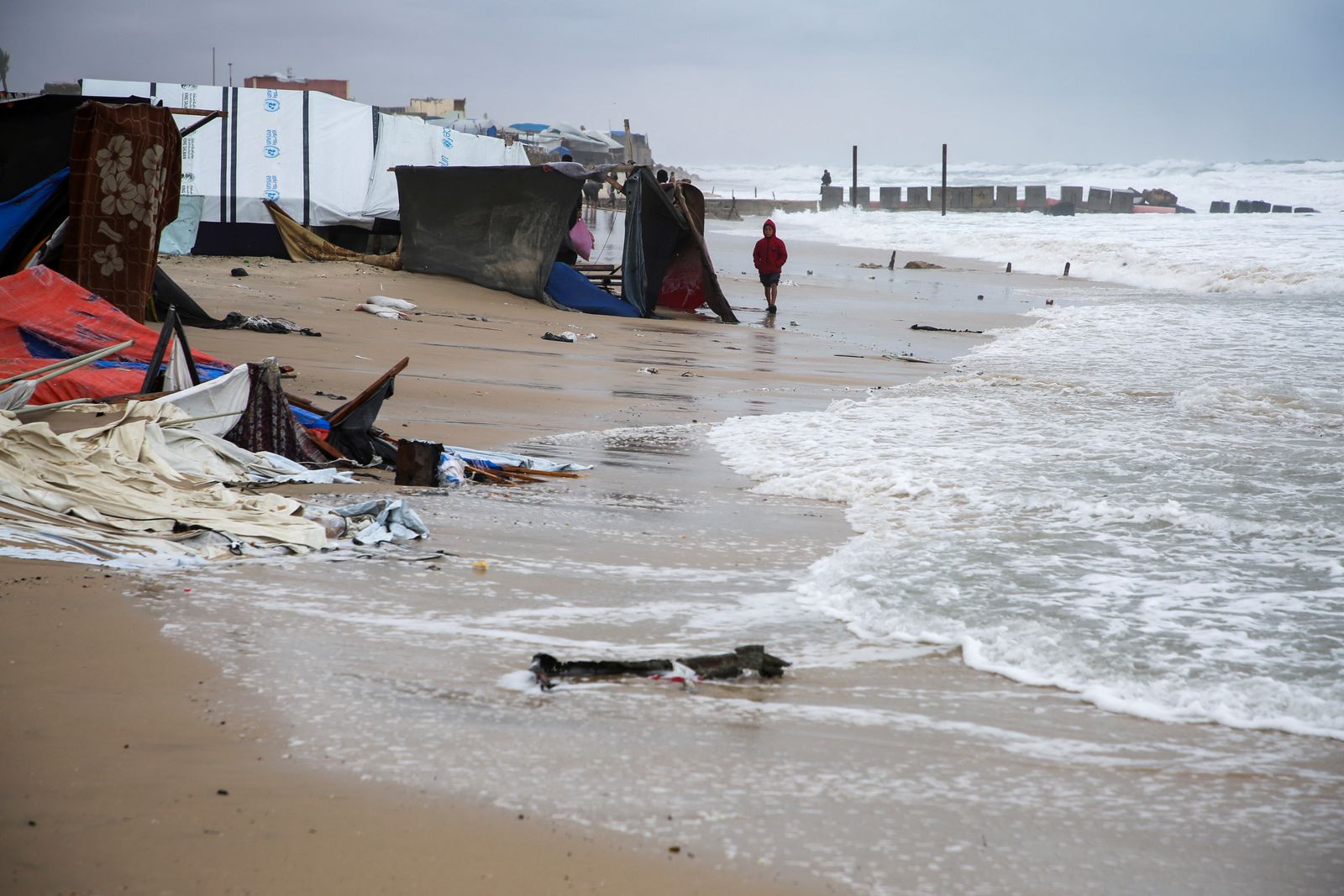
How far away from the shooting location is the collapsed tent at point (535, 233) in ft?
49.1

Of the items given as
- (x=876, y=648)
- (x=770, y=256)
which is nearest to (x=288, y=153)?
(x=770, y=256)

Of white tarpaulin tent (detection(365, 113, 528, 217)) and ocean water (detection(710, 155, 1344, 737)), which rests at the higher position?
white tarpaulin tent (detection(365, 113, 528, 217))

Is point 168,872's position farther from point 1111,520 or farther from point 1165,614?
point 1111,520

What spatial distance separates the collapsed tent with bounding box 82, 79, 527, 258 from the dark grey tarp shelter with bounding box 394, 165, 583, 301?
202 centimetres

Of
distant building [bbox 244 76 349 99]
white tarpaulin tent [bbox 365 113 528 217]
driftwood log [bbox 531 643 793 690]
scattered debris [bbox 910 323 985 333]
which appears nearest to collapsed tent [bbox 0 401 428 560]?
driftwood log [bbox 531 643 793 690]

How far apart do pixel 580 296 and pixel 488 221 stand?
5.62 ft

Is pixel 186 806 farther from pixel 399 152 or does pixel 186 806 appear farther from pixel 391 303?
pixel 399 152

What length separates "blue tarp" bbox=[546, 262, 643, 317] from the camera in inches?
603

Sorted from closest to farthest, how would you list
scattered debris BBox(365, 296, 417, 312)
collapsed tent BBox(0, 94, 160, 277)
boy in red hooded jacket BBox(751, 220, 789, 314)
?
collapsed tent BBox(0, 94, 160, 277) → scattered debris BBox(365, 296, 417, 312) → boy in red hooded jacket BBox(751, 220, 789, 314)

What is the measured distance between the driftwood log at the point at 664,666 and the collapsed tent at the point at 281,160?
14774 mm

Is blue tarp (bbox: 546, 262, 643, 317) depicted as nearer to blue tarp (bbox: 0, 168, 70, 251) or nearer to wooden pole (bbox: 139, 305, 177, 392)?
blue tarp (bbox: 0, 168, 70, 251)

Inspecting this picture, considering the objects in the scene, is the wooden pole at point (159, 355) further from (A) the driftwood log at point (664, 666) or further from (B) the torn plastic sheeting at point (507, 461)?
(A) the driftwood log at point (664, 666)

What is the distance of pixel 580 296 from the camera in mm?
15414

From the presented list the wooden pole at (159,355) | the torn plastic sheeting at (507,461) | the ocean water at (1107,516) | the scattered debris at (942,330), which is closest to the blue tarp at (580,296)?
the scattered debris at (942,330)
